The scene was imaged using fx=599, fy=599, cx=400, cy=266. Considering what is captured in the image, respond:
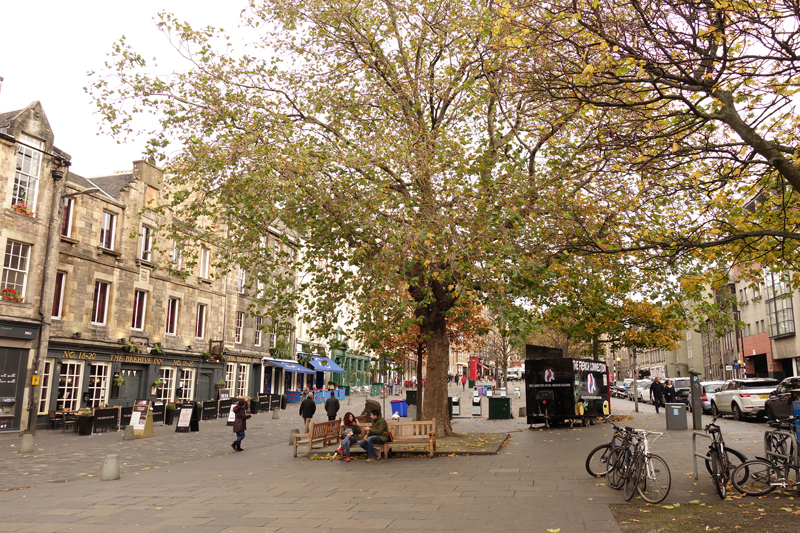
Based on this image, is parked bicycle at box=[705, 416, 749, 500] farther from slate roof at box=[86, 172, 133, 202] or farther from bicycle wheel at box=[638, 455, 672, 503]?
slate roof at box=[86, 172, 133, 202]

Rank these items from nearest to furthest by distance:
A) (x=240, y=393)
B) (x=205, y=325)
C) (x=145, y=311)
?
(x=145, y=311)
(x=205, y=325)
(x=240, y=393)

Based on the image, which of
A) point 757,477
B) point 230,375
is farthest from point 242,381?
point 757,477

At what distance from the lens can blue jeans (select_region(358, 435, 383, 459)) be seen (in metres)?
14.3

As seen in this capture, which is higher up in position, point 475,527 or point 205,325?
point 205,325

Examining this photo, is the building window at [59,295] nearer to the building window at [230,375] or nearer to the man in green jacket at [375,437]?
the building window at [230,375]

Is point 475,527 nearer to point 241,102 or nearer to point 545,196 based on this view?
point 545,196

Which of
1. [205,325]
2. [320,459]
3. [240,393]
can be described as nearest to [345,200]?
[320,459]

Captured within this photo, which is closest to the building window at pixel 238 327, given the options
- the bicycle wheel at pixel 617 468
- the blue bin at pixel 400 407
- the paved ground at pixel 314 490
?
the blue bin at pixel 400 407

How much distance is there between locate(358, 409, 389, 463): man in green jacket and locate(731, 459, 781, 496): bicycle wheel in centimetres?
792

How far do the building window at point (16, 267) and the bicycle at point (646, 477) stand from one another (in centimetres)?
2084

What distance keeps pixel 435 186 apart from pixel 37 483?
1097 centimetres

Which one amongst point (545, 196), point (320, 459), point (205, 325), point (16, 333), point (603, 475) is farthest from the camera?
point (205, 325)

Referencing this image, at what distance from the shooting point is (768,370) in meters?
49.2

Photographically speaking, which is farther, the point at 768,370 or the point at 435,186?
the point at 768,370
